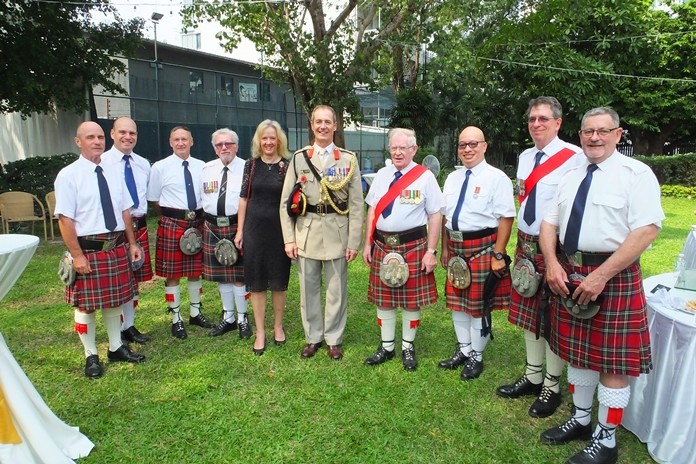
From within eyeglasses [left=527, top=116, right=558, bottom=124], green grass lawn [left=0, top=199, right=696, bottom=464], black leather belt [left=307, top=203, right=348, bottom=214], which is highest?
eyeglasses [left=527, top=116, right=558, bottom=124]

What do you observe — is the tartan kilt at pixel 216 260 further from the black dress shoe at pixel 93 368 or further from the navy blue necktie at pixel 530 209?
the navy blue necktie at pixel 530 209

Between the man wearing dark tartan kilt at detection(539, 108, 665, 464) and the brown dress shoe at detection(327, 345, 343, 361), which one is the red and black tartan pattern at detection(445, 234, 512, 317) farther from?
the brown dress shoe at detection(327, 345, 343, 361)

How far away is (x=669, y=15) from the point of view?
17.6 meters

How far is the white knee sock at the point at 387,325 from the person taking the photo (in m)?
3.79

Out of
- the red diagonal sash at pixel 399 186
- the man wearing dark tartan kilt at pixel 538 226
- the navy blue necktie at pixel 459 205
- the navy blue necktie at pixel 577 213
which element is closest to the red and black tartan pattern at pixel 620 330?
the navy blue necktie at pixel 577 213

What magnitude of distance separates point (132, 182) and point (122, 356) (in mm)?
1349

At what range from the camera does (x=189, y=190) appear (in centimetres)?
427

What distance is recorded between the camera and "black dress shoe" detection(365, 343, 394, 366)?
12.6 ft

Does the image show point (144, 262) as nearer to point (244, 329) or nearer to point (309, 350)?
point (244, 329)

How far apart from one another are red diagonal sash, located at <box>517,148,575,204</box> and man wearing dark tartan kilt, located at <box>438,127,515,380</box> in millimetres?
236

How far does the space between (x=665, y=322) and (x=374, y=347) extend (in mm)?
2181

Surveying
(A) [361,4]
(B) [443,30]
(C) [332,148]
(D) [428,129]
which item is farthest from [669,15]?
(C) [332,148]

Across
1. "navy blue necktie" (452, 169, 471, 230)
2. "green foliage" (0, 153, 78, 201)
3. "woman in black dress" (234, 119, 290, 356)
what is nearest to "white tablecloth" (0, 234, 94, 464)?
"woman in black dress" (234, 119, 290, 356)

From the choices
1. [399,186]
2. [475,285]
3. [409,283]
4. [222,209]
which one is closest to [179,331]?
[222,209]
